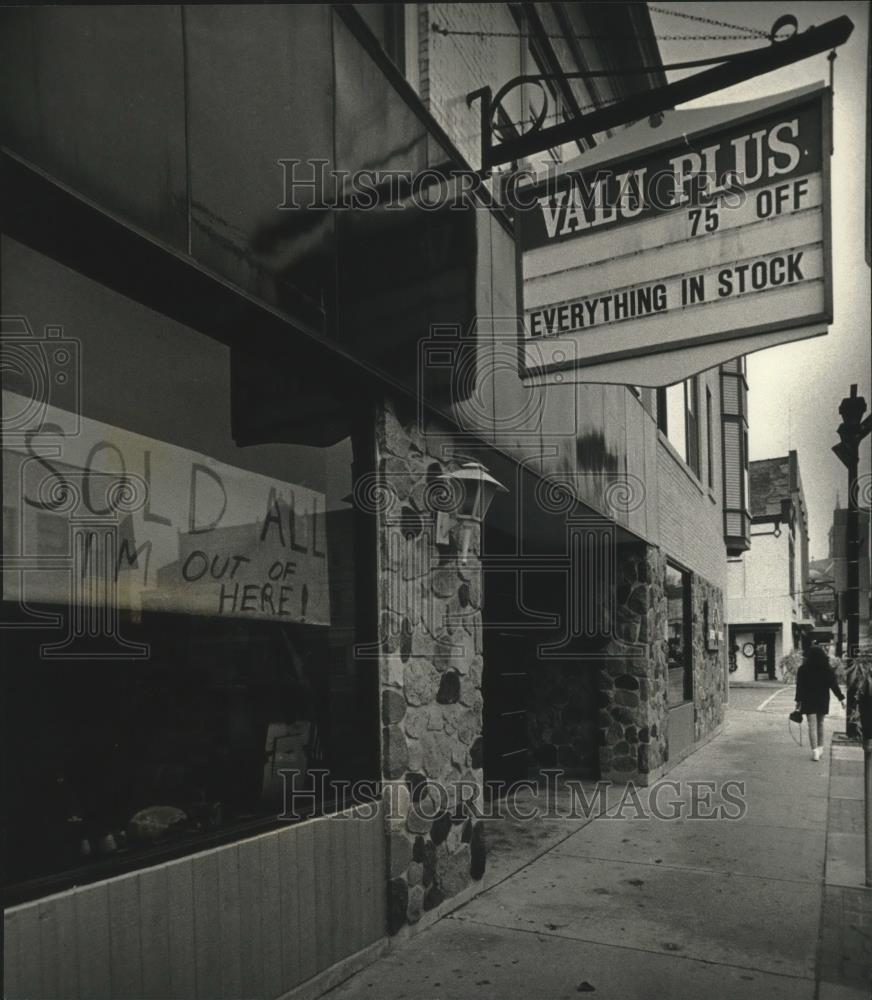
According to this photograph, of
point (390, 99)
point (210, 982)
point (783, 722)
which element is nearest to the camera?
point (210, 982)

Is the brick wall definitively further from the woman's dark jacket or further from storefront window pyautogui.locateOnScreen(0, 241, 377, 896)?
storefront window pyautogui.locateOnScreen(0, 241, 377, 896)

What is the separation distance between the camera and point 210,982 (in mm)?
3789

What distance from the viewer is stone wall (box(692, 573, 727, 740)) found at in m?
14.9

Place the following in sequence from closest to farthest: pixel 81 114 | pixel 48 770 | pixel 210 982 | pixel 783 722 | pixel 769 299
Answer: pixel 81 114 → pixel 48 770 → pixel 210 982 → pixel 769 299 → pixel 783 722

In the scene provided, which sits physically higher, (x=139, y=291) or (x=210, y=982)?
(x=139, y=291)

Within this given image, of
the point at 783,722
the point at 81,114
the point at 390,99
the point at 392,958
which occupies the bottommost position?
the point at 783,722

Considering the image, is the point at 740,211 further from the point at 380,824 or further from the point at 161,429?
the point at 380,824

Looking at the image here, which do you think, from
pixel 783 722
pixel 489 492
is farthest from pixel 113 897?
pixel 783 722

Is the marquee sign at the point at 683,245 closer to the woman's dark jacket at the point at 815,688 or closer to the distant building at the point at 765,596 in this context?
the woman's dark jacket at the point at 815,688

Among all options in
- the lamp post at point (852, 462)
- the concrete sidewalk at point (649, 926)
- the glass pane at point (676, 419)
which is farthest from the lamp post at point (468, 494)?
the lamp post at point (852, 462)

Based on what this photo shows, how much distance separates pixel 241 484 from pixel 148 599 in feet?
2.77

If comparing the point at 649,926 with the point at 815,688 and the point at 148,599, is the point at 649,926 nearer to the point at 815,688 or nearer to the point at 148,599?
the point at 148,599

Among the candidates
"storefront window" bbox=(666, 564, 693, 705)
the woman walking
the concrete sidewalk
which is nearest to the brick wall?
"storefront window" bbox=(666, 564, 693, 705)

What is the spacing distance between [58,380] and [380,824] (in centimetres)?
303
